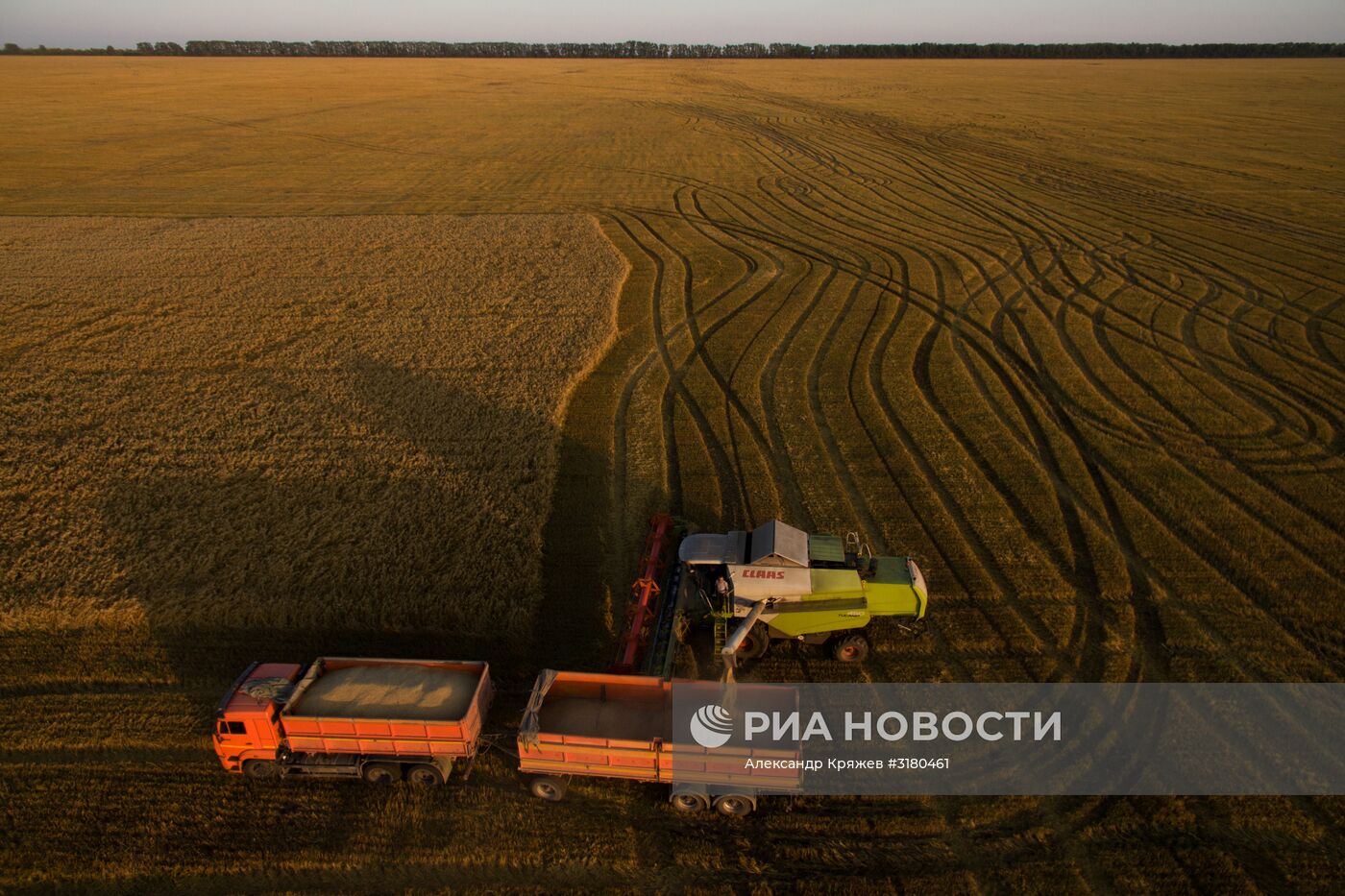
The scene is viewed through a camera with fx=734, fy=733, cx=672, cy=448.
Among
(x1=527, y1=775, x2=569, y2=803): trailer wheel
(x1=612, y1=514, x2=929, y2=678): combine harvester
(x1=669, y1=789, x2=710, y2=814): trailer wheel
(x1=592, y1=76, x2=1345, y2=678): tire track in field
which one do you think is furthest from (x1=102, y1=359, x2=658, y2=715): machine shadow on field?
(x1=592, y1=76, x2=1345, y2=678): tire track in field

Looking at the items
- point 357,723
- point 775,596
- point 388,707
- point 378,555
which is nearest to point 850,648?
point 775,596

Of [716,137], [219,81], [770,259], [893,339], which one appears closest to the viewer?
[893,339]

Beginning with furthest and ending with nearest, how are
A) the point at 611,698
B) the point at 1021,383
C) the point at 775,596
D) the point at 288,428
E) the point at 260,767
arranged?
the point at 1021,383 → the point at 288,428 → the point at 775,596 → the point at 611,698 → the point at 260,767

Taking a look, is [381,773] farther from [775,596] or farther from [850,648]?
[850,648]

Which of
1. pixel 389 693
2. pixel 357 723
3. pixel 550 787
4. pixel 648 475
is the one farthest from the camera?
pixel 648 475

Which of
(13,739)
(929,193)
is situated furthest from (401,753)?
(929,193)

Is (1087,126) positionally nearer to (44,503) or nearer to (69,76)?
(44,503)
